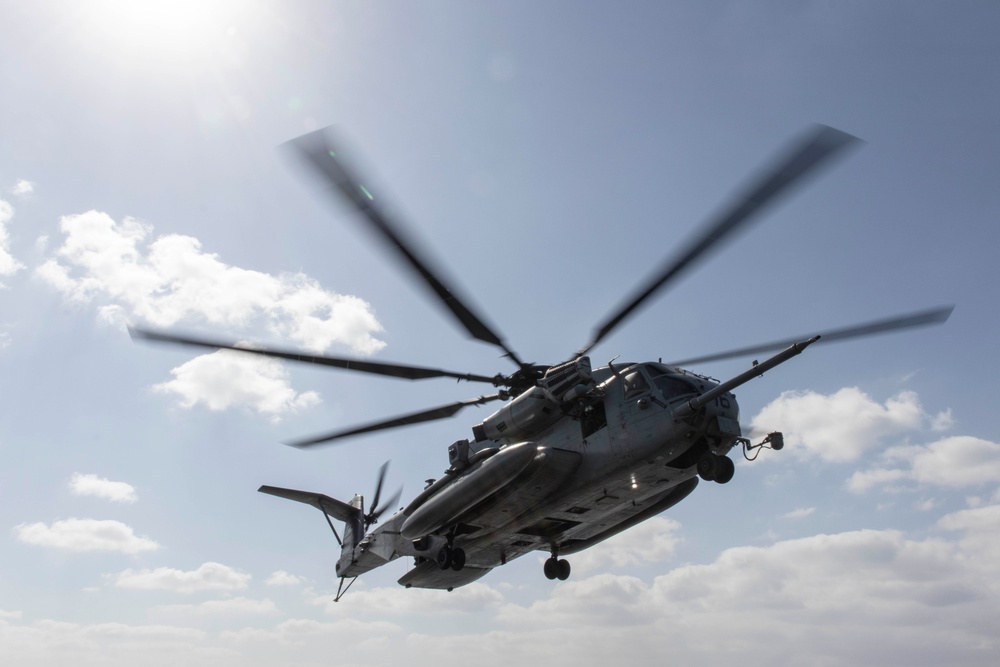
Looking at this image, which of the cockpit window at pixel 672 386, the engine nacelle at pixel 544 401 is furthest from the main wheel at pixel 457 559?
the cockpit window at pixel 672 386

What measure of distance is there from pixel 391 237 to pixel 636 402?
6.81 metres

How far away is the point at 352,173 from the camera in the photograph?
8.50m

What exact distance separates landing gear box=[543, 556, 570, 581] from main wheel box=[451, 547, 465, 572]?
2.55m

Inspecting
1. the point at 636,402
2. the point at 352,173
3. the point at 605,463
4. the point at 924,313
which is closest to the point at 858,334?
the point at 924,313

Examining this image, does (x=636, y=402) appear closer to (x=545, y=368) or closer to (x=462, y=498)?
(x=545, y=368)

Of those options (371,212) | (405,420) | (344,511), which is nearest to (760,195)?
(371,212)

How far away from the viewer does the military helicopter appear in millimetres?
12125

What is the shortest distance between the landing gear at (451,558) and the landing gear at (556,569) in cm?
256

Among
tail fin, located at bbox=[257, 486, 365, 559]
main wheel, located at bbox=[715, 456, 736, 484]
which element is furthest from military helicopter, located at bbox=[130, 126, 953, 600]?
tail fin, located at bbox=[257, 486, 365, 559]

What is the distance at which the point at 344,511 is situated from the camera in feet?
77.7

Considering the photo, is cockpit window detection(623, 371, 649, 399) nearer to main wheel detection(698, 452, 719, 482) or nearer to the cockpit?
the cockpit

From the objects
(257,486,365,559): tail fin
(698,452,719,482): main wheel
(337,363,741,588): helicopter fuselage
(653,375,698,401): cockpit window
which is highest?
(257,486,365,559): tail fin

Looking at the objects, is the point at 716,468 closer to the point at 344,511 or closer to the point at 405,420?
the point at 405,420

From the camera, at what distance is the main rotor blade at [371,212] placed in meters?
8.31
